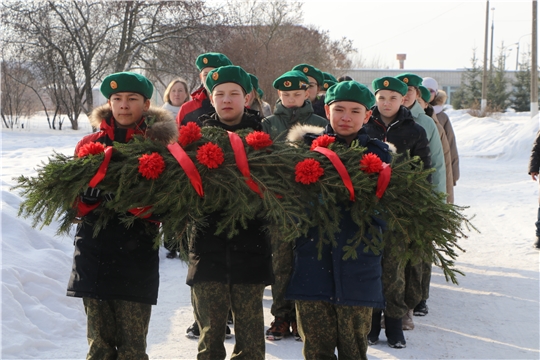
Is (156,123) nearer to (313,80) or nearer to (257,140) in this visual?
(257,140)

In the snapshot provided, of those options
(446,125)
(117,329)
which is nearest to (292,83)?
(117,329)

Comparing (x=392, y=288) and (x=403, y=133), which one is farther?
(x=403, y=133)

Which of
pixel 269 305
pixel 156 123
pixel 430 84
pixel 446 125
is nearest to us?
pixel 156 123

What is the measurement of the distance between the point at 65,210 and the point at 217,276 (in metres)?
0.87

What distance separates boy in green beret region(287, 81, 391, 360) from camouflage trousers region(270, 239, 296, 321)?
1.30 metres

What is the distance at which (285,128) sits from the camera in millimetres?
5199

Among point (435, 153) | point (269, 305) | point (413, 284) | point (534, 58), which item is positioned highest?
point (534, 58)

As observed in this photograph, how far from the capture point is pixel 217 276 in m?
3.51

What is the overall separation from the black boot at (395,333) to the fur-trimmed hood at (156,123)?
2.40 m

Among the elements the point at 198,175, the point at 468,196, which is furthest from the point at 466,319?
the point at 468,196

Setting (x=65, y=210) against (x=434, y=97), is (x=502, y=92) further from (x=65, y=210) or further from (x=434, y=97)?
(x=65, y=210)

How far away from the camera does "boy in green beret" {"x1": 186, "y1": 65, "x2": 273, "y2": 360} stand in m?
3.52

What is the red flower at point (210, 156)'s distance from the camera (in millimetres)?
3152

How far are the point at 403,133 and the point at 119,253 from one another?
2.68 m
